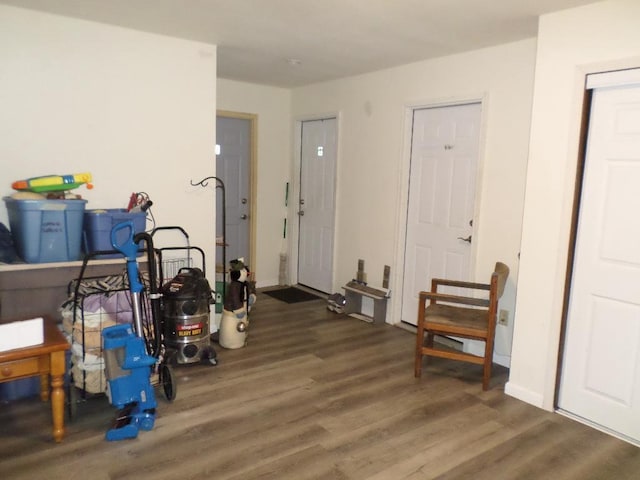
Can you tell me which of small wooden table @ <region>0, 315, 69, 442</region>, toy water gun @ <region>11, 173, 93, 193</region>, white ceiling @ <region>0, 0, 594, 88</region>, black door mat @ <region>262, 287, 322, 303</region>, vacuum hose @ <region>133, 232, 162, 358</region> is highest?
white ceiling @ <region>0, 0, 594, 88</region>

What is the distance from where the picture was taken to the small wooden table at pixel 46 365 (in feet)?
7.82

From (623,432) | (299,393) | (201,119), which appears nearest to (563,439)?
(623,432)

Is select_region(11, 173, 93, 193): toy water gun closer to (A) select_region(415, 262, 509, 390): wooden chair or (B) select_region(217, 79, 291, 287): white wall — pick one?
(A) select_region(415, 262, 509, 390): wooden chair

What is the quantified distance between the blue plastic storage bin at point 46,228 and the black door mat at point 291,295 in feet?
8.63

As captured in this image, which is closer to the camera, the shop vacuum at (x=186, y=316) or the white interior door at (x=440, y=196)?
the shop vacuum at (x=186, y=316)

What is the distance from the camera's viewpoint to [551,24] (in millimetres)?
2883

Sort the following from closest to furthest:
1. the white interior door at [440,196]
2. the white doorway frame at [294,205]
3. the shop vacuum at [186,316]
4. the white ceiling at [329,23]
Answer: the white ceiling at [329,23]
the shop vacuum at [186,316]
the white interior door at [440,196]
the white doorway frame at [294,205]

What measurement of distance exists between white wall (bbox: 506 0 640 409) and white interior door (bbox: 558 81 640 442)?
10 cm

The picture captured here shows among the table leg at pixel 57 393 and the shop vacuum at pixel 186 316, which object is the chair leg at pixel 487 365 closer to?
the shop vacuum at pixel 186 316

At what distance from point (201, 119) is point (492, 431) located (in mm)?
3034

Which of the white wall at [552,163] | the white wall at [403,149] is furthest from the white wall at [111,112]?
the white wall at [552,163]

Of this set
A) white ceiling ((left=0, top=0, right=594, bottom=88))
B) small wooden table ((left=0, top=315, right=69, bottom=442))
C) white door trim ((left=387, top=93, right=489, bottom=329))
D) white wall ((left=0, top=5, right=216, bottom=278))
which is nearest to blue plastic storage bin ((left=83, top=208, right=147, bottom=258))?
white wall ((left=0, top=5, right=216, bottom=278))

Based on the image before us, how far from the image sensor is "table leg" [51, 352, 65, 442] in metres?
2.49

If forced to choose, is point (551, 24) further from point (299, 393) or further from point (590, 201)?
point (299, 393)
